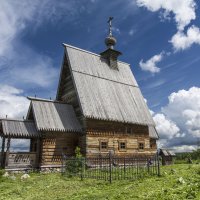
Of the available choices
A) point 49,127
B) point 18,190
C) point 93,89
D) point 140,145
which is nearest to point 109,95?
point 93,89

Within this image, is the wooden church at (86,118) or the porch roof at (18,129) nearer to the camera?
the porch roof at (18,129)

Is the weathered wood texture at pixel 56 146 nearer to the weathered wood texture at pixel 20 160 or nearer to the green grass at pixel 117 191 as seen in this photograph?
the weathered wood texture at pixel 20 160

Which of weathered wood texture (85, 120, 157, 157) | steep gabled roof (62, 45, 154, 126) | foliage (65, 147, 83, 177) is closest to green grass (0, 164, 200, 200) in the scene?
foliage (65, 147, 83, 177)

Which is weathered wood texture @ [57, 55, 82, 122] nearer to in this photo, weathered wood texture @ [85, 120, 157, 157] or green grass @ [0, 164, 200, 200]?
weathered wood texture @ [85, 120, 157, 157]

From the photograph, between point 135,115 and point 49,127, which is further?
point 135,115

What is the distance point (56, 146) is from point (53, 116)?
2.74 metres

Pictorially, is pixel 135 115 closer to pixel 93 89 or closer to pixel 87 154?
pixel 93 89

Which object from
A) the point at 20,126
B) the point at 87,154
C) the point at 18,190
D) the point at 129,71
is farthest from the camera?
the point at 129,71

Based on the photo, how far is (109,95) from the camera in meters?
27.1

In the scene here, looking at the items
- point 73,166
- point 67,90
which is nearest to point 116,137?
point 67,90

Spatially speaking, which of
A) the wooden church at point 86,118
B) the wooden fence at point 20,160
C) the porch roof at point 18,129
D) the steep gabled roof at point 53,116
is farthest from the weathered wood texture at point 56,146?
the porch roof at point 18,129

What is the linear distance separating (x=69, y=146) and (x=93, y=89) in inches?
253

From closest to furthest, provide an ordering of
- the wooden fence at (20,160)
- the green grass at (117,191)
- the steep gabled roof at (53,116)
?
the green grass at (117,191), the wooden fence at (20,160), the steep gabled roof at (53,116)

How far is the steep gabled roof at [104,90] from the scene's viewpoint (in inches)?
967
